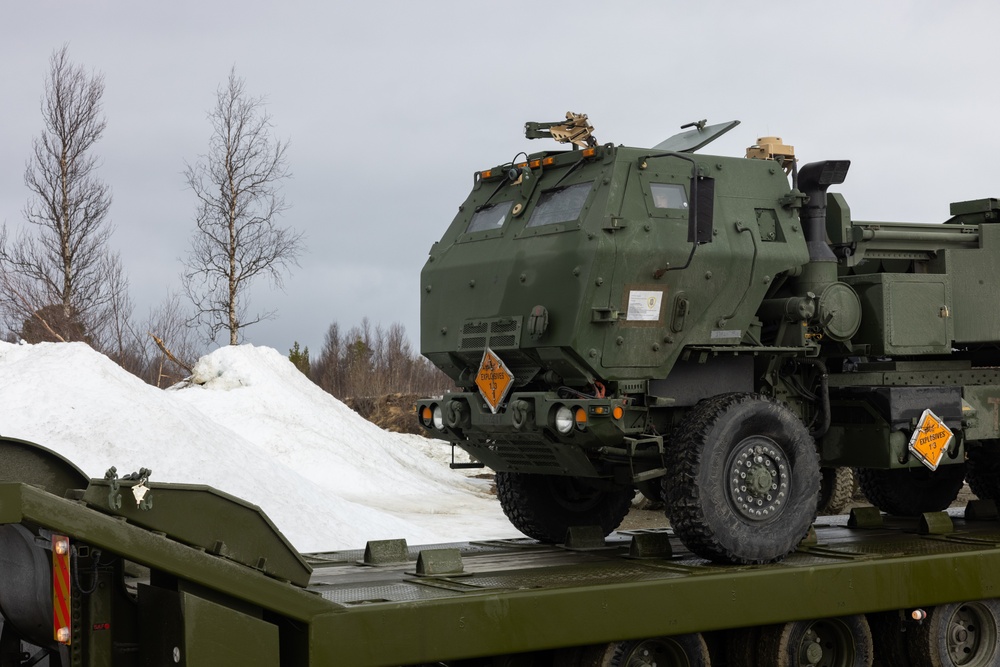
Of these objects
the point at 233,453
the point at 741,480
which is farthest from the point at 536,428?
the point at 233,453

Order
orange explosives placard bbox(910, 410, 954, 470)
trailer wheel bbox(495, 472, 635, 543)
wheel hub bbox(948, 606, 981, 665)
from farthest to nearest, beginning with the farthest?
trailer wheel bbox(495, 472, 635, 543), orange explosives placard bbox(910, 410, 954, 470), wheel hub bbox(948, 606, 981, 665)

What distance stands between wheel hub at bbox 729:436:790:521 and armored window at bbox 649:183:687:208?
166 centimetres

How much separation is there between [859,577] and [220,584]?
4139mm

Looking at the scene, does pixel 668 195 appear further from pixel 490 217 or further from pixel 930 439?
pixel 930 439

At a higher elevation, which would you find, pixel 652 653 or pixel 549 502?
pixel 549 502

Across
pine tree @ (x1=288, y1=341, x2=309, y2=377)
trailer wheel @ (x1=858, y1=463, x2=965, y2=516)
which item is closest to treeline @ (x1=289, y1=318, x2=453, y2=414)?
pine tree @ (x1=288, y1=341, x2=309, y2=377)

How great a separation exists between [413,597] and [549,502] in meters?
3.46

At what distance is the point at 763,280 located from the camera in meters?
8.98

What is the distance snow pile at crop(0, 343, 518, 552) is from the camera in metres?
16.1

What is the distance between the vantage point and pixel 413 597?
270 inches

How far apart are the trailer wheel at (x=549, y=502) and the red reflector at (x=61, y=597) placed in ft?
14.1

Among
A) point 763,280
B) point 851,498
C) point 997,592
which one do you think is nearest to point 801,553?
point 997,592

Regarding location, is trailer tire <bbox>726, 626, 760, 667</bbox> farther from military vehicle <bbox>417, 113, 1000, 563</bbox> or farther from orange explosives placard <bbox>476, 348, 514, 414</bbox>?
orange explosives placard <bbox>476, 348, 514, 414</bbox>

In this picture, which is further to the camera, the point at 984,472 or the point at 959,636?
the point at 984,472
